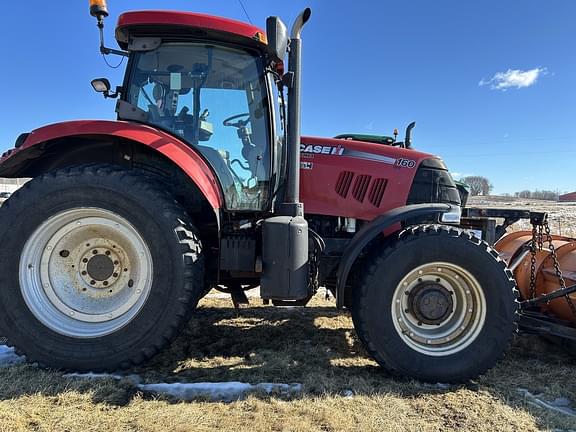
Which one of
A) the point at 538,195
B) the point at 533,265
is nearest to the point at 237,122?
the point at 533,265

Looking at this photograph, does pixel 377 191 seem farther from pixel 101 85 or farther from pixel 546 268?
pixel 101 85

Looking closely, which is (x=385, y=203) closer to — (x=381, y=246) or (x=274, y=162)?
(x=381, y=246)

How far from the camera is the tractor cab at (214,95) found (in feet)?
9.93

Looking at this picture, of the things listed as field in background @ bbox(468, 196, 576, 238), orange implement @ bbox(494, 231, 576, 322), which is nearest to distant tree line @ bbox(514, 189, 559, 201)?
field in background @ bbox(468, 196, 576, 238)

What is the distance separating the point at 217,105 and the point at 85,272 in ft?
4.95

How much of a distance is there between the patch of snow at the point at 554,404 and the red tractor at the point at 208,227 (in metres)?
0.28

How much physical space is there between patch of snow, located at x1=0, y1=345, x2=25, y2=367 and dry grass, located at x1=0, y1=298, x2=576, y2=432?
0.72 ft

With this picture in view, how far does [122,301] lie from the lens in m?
2.83

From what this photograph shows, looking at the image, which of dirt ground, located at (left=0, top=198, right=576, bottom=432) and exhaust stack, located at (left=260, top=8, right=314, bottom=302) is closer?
dirt ground, located at (left=0, top=198, right=576, bottom=432)

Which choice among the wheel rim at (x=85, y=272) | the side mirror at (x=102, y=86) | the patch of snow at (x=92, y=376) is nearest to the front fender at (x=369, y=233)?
the wheel rim at (x=85, y=272)

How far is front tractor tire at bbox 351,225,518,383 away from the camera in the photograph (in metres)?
2.74

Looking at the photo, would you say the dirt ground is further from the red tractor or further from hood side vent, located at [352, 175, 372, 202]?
hood side vent, located at [352, 175, 372, 202]

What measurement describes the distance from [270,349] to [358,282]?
0.93 meters

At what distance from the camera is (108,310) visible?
282cm
